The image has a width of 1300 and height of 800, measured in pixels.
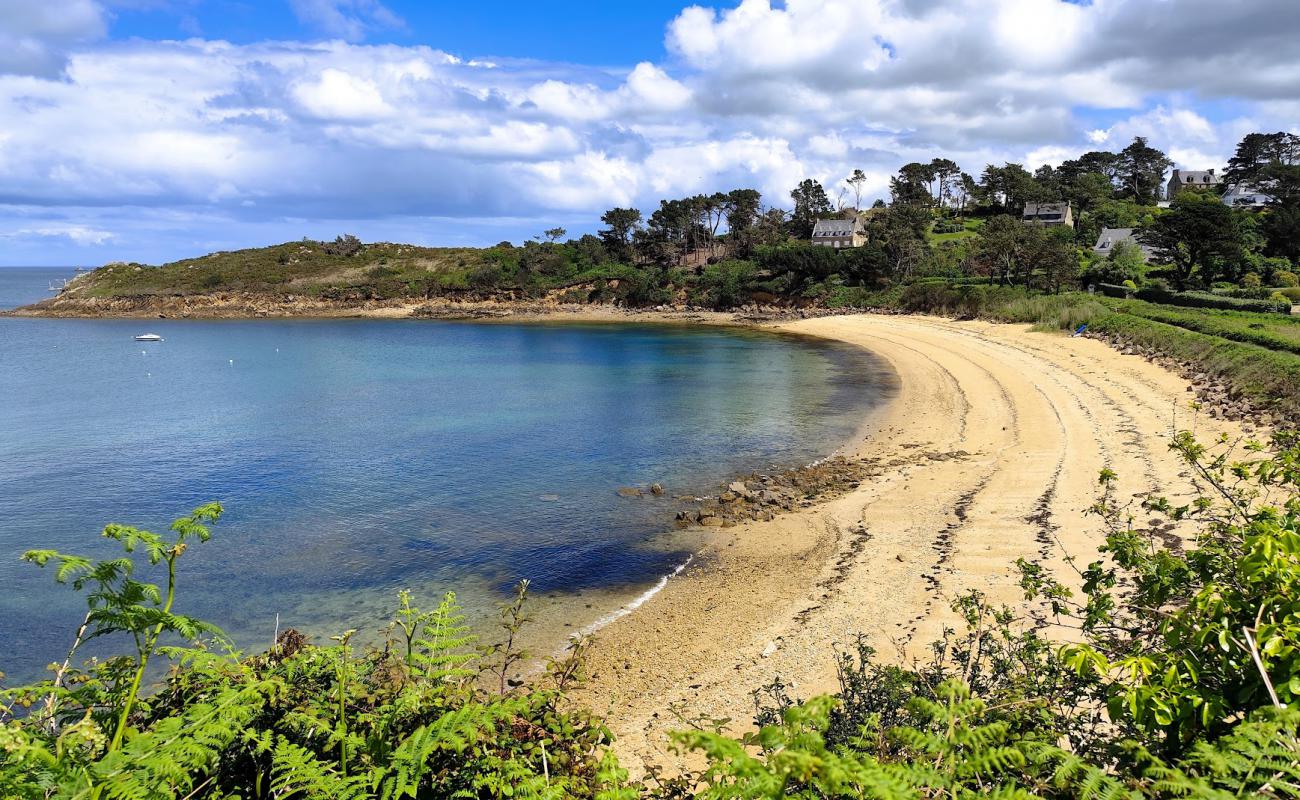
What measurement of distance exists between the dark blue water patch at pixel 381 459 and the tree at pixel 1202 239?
28777mm

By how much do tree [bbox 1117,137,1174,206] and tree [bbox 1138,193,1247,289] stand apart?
68285 mm

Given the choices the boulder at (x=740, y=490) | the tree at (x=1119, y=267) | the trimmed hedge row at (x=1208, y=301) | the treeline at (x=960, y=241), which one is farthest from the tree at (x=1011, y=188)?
the boulder at (x=740, y=490)

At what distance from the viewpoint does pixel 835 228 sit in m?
110

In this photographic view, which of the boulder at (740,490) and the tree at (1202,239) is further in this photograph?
the tree at (1202,239)

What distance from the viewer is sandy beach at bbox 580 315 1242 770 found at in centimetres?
1198

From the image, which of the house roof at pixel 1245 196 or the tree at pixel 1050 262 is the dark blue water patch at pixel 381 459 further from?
the house roof at pixel 1245 196

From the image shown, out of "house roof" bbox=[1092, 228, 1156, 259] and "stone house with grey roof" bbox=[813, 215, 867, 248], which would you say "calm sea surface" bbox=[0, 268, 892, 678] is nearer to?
"house roof" bbox=[1092, 228, 1156, 259]

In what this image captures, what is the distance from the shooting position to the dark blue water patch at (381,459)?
17203mm

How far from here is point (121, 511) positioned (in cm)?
2194

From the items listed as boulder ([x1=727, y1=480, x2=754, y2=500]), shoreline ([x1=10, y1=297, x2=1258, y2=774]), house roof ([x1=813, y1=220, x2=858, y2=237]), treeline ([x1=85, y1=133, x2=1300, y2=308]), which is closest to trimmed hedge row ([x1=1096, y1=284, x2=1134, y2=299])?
treeline ([x1=85, y1=133, x2=1300, y2=308])

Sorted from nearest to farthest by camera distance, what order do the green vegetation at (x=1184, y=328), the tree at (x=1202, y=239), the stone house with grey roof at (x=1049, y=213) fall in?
the green vegetation at (x=1184, y=328) → the tree at (x=1202, y=239) → the stone house with grey roof at (x=1049, y=213)

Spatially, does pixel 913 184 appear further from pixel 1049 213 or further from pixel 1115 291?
pixel 1115 291

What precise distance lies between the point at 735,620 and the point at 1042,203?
11556 centimetres

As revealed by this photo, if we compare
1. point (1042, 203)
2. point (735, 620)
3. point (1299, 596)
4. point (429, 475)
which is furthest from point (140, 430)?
point (1042, 203)
